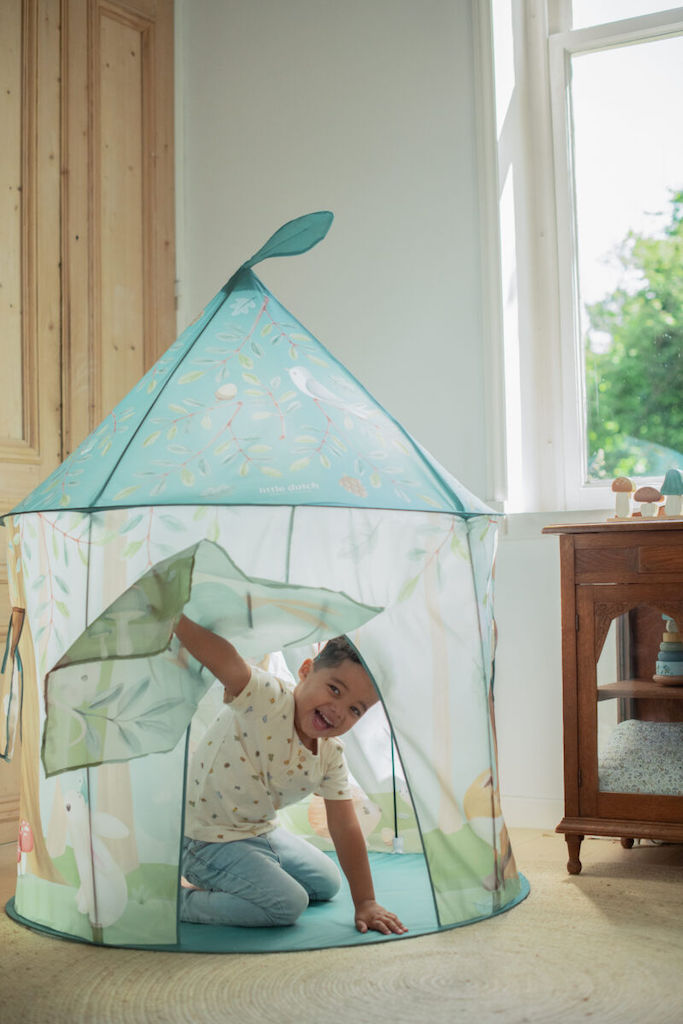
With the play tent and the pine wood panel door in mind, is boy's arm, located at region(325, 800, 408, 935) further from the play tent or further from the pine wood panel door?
the pine wood panel door

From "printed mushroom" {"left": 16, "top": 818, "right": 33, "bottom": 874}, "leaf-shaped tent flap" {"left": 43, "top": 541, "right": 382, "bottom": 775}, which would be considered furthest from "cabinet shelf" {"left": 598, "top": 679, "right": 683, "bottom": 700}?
"printed mushroom" {"left": 16, "top": 818, "right": 33, "bottom": 874}

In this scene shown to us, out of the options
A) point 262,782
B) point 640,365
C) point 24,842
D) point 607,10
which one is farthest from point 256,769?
point 607,10

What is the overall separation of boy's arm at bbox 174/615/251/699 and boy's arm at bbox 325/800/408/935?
0.92 ft

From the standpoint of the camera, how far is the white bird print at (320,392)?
2055 millimetres

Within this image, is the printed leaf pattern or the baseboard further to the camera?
the baseboard

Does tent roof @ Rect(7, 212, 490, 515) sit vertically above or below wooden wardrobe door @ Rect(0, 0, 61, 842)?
below

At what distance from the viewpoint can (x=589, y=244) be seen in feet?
9.68

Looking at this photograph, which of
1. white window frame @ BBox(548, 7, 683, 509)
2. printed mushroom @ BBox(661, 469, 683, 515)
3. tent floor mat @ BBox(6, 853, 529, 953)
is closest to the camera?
tent floor mat @ BBox(6, 853, 529, 953)

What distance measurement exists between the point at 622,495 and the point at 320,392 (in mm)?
900

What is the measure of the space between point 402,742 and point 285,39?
2.28 m

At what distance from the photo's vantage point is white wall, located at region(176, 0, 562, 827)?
285 cm

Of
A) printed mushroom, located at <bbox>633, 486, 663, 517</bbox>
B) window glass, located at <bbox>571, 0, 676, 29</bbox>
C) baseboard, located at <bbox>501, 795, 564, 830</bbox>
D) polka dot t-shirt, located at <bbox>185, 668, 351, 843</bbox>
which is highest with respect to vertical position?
window glass, located at <bbox>571, 0, 676, 29</bbox>

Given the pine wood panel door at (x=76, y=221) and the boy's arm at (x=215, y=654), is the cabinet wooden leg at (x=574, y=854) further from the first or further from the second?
the pine wood panel door at (x=76, y=221)

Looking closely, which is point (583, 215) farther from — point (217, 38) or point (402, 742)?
point (402, 742)
